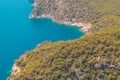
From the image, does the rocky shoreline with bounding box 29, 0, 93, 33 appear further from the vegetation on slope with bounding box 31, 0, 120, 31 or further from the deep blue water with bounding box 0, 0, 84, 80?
the deep blue water with bounding box 0, 0, 84, 80

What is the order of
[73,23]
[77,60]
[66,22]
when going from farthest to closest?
[66,22] < [73,23] < [77,60]

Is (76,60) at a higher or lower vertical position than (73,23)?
lower

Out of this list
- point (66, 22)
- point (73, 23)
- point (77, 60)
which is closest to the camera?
point (77, 60)

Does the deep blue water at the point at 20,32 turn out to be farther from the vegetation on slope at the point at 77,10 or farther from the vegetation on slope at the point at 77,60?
the vegetation on slope at the point at 77,60

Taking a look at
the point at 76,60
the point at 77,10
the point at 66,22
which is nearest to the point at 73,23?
the point at 66,22

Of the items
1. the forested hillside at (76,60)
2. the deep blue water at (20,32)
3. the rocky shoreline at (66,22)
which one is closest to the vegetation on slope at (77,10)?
the rocky shoreline at (66,22)

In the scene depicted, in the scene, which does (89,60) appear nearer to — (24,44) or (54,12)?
(24,44)

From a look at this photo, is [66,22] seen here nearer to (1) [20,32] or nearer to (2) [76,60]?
(1) [20,32]

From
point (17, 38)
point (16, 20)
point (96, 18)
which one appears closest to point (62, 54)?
point (17, 38)

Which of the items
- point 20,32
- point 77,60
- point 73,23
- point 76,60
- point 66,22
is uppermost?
point 20,32
